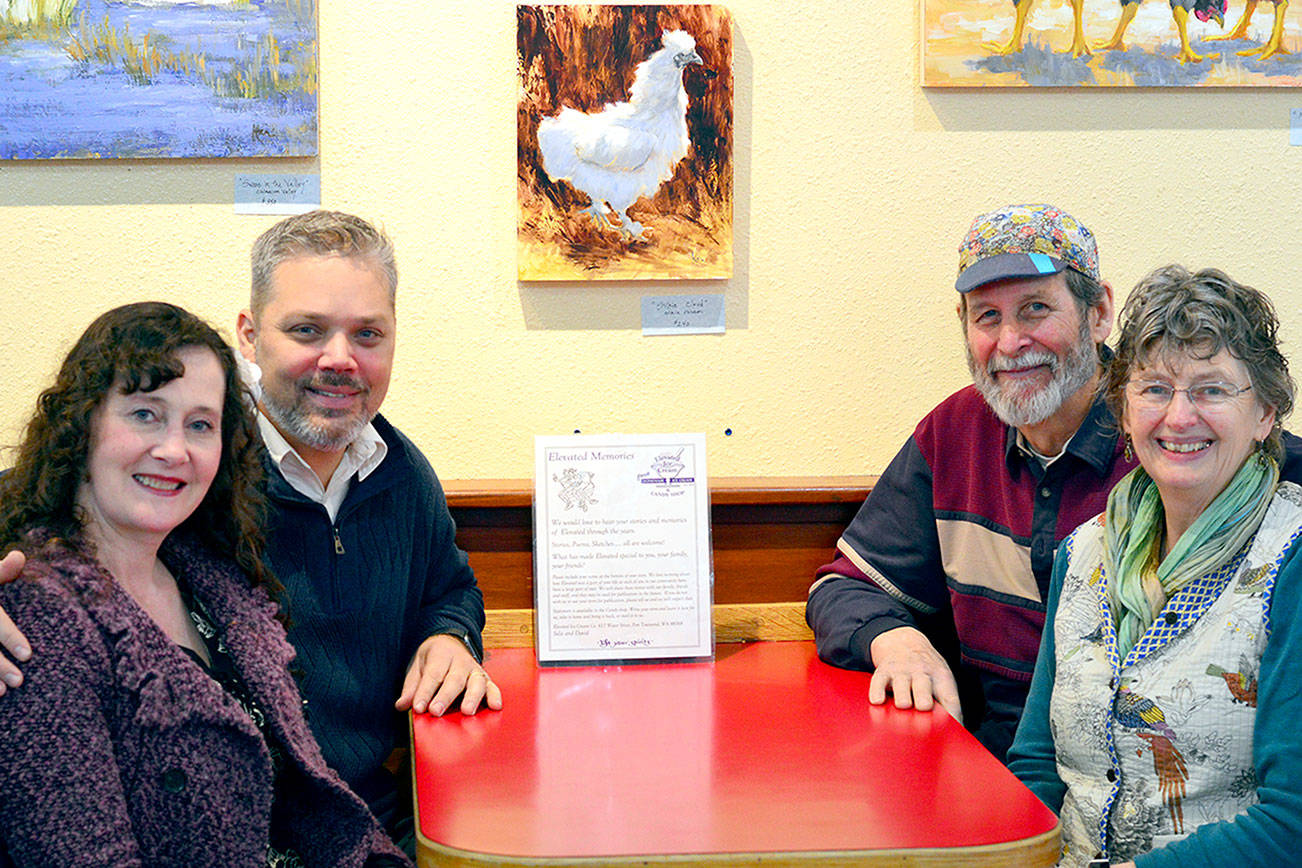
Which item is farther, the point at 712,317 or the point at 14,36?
the point at 712,317

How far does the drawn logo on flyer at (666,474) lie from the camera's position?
1.92m

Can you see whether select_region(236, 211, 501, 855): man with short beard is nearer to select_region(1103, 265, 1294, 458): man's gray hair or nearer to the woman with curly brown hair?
the woman with curly brown hair

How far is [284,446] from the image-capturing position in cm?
171

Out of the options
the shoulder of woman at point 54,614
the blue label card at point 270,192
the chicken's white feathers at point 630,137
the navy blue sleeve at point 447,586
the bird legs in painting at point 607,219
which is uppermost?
the chicken's white feathers at point 630,137

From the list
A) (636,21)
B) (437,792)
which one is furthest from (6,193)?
(437,792)

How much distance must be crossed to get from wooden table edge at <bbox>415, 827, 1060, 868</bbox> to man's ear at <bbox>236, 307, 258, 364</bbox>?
37.5 inches

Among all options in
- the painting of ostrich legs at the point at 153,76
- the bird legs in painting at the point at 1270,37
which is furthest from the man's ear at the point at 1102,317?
the painting of ostrich legs at the point at 153,76

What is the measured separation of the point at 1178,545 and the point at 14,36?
2204 millimetres

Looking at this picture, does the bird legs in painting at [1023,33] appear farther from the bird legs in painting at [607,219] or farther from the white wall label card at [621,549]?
the white wall label card at [621,549]

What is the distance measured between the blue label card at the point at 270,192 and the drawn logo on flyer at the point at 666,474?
0.90m

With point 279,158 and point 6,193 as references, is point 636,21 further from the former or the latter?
point 6,193

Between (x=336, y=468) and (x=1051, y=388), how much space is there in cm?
121

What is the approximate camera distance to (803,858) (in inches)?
43.1

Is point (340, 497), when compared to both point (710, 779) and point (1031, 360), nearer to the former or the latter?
point (710, 779)
